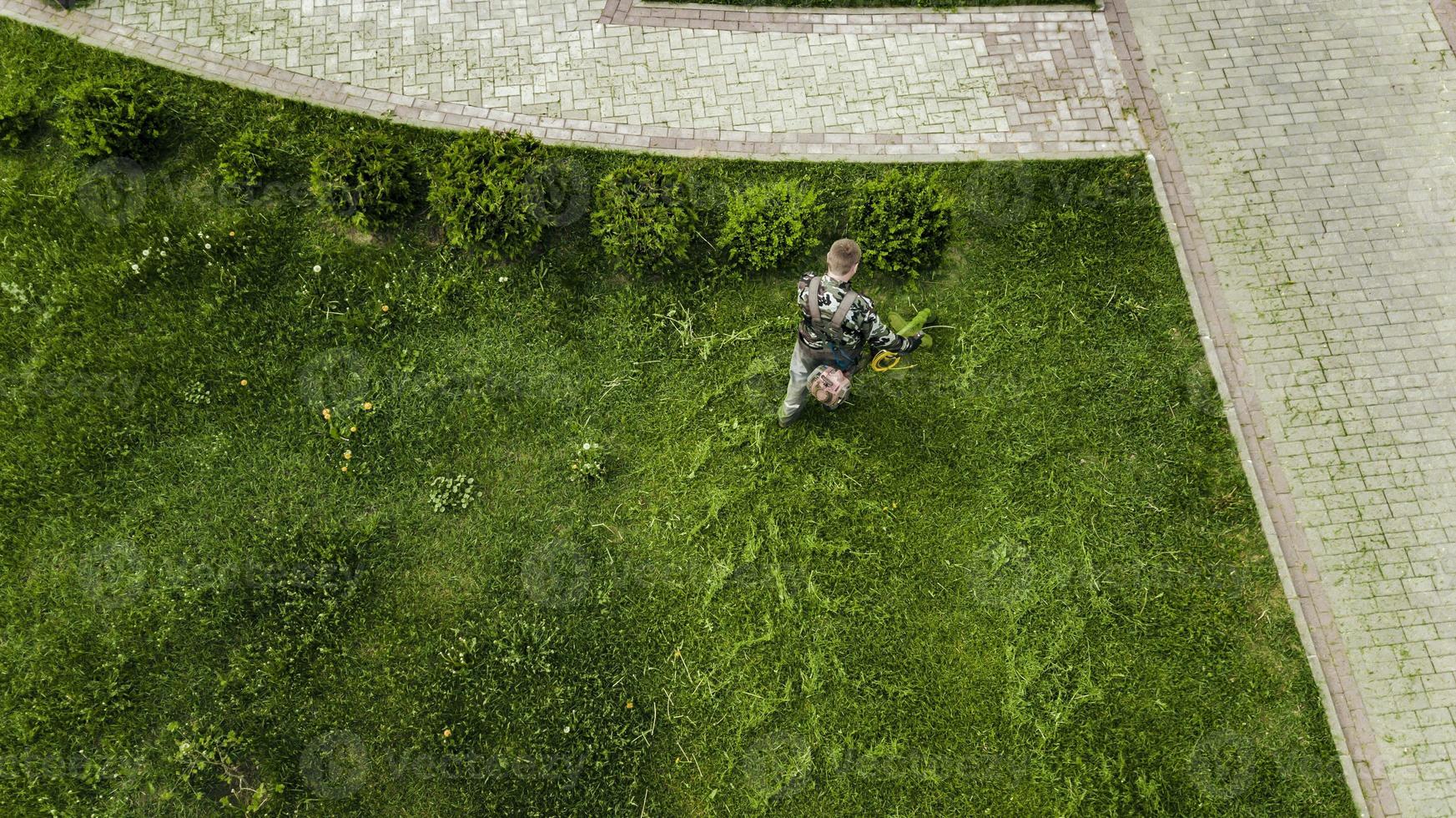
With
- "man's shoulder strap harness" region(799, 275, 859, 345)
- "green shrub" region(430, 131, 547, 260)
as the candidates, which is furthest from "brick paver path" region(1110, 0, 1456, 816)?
"green shrub" region(430, 131, 547, 260)

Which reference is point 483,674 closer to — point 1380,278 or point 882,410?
A: point 882,410

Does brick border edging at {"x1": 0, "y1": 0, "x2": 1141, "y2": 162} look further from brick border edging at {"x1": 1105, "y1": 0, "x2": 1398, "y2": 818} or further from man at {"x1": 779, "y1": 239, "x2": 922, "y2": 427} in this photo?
man at {"x1": 779, "y1": 239, "x2": 922, "y2": 427}

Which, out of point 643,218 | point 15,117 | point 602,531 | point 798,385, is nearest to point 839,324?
point 798,385

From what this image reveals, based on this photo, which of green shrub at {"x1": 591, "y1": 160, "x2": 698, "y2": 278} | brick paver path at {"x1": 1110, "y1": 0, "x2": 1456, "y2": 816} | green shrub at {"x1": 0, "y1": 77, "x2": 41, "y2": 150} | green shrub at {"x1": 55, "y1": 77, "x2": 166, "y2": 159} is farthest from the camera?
green shrub at {"x1": 0, "y1": 77, "x2": 41, "y2": 150}

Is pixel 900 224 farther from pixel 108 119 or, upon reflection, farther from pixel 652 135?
pixel 108 119

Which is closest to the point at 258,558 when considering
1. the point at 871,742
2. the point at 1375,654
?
the point at 871,742

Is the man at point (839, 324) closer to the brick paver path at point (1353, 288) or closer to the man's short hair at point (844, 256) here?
the man's short hair at point (844, 256)

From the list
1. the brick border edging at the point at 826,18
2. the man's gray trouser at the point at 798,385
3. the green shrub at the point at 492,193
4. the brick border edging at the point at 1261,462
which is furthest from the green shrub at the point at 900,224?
the green shrub at the point at 492,193
